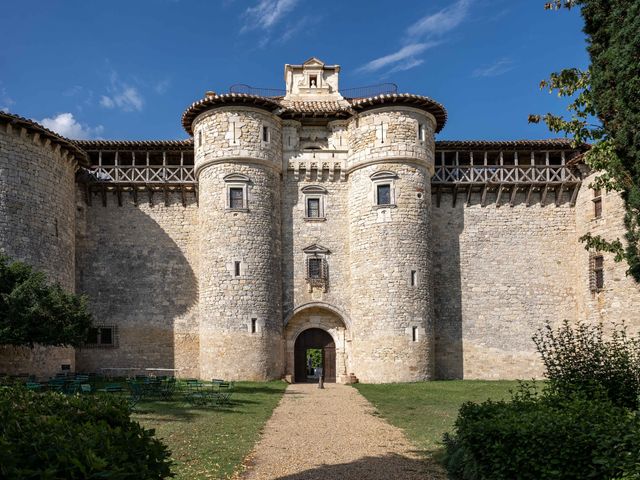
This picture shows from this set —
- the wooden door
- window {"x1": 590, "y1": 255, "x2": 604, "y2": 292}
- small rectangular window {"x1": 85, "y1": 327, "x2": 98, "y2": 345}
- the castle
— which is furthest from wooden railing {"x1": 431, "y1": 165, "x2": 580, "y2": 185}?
small rectangular window {"x1": 85, "y1": 327, "x2": 98, "y2": 345}

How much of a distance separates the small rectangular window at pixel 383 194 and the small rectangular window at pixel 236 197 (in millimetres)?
6002

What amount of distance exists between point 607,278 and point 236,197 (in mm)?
16289

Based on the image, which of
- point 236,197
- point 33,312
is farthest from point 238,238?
point 33,312

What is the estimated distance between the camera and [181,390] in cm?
1886

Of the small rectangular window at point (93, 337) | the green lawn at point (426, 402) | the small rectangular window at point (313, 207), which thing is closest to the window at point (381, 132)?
the small rectangular window at point (313, 207)

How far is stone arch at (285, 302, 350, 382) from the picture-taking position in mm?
26297

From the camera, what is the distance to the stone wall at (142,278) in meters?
26.8

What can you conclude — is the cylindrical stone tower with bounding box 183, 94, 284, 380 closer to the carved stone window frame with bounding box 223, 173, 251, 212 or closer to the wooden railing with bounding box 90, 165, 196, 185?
the carved stone window frame with bounding box 223, 173, 251, 212

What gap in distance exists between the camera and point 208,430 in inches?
483

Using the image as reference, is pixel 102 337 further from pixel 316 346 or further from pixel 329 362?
pixel 329 362

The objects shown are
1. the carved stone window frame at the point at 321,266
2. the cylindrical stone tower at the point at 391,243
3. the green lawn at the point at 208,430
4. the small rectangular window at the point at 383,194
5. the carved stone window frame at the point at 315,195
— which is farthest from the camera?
the carved stone window frame at the point at 315,195

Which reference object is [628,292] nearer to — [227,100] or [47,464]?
[227,100]

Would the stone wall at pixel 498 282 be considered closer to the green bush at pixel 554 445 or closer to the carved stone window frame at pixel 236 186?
the carved stone window frame at pixel 236 186

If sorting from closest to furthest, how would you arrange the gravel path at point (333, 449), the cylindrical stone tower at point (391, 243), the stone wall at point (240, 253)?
the gravel path at point (333, 449), the stone wall at point (240, 253), the cylindrical stone tower at point (391, 243)
